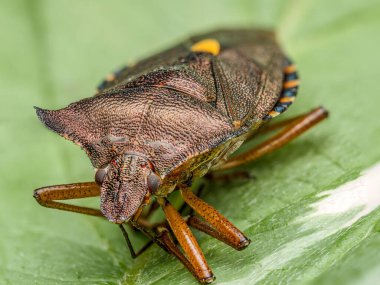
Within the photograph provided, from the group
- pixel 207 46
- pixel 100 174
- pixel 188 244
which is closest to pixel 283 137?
pixel 207 46

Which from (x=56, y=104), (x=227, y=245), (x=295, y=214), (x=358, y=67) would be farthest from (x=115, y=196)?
(x=358, y=67)

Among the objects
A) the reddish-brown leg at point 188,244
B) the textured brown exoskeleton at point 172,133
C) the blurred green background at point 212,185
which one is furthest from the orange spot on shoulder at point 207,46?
the reddish-brown leg at point 188,244

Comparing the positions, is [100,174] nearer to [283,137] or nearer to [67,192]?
[67,192]

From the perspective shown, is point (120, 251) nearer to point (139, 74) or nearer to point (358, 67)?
point (139, 74)

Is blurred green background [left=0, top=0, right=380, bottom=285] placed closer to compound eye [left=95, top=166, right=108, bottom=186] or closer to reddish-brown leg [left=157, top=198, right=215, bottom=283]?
reddish-brown leg [left=157, top=198, right=215, bottom=283]

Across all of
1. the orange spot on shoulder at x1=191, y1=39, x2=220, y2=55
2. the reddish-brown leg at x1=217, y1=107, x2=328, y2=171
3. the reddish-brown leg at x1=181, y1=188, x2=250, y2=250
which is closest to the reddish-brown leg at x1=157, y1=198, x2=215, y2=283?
the reddish-brown leg at x1=181, y1=188, x2=250, y2=250

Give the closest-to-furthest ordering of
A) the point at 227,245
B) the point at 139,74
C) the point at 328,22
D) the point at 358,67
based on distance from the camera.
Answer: the point at 227,245, the point at 139,74, the point at 358,67, the point at 328,22

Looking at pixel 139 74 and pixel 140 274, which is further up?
pixel 139 74
